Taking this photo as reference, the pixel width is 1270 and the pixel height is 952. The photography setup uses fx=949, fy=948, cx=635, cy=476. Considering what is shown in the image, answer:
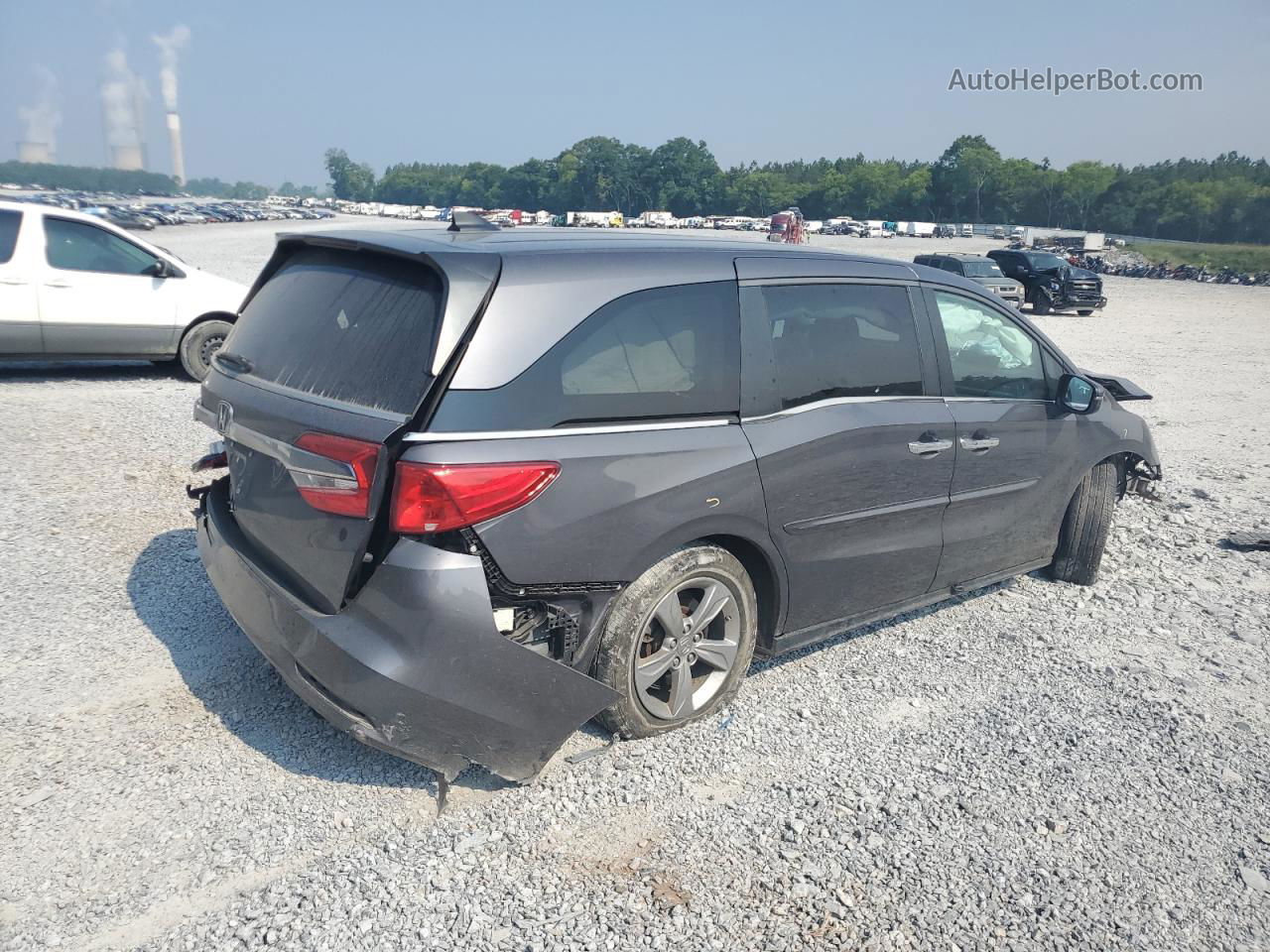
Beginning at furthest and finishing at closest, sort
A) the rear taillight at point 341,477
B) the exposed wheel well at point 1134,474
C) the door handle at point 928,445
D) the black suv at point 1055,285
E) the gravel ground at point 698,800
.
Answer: the black suv at point 1055,285 < the exposed wheel well at point 1134,474 < the door handle at point 928,445 < the rear taillight at point 341,477 < the gravel ground at point 698,800

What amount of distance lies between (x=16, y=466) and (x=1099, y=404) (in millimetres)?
6960

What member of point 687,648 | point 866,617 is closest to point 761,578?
point 687,648

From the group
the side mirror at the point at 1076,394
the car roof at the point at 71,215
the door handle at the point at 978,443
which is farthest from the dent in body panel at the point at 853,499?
the car roof at the point at 71,215

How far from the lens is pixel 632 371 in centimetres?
323

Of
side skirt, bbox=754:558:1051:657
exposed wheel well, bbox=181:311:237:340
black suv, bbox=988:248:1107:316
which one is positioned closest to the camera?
side skirt, bbox=754:558:1051:657

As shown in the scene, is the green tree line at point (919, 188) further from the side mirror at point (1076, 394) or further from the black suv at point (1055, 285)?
the side mirror at point (1076, 394)

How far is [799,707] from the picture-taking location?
389cm

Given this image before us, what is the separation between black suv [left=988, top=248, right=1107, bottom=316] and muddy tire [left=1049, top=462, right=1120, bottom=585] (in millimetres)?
21745

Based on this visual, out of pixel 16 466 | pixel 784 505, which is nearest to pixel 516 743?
pixel 784 505

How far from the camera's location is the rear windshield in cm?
292

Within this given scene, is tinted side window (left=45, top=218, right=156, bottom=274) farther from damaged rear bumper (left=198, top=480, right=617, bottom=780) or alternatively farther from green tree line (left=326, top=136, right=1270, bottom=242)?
green tree line (left=326, top=136, right=1270, bottom=242)

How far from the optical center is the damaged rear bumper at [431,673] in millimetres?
A: 2803

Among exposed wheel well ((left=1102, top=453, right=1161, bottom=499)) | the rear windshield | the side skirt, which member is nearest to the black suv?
exposed wheel well ((left=1102, top=453, right=1161, bottom=499))

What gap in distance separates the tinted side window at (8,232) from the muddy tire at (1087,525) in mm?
9416
